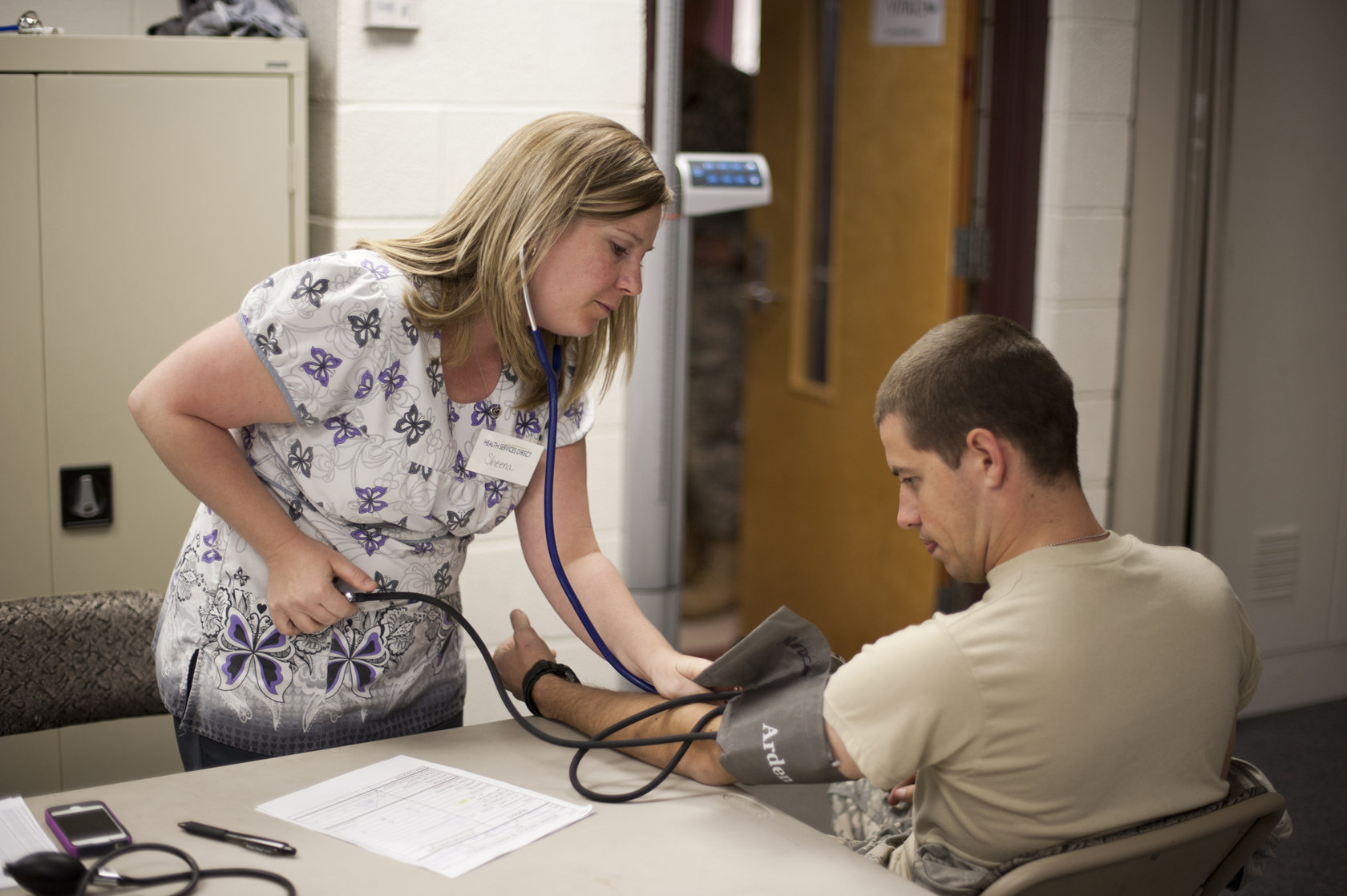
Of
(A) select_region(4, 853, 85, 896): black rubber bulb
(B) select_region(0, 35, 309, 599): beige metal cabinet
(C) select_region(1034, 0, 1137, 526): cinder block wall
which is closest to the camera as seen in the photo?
(A) select_region(4, 853, 85, 896): black rubber bulb

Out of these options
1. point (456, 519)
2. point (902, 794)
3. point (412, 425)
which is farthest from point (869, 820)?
point (412, 425)

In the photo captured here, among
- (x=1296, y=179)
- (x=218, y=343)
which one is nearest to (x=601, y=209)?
(x=218, y=343)

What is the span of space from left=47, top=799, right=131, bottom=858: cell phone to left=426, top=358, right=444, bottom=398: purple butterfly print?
1.77 ft

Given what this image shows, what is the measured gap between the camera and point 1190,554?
1.16 m

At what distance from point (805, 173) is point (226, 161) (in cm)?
193

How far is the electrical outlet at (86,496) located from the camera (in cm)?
192

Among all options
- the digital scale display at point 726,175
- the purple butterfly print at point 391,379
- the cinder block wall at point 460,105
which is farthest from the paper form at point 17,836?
the digital scale display at point 726,175

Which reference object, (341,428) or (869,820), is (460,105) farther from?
(869,820)

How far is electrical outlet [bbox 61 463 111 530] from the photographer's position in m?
1.92

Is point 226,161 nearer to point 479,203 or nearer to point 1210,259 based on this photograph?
point 479,203

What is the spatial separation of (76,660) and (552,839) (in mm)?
858

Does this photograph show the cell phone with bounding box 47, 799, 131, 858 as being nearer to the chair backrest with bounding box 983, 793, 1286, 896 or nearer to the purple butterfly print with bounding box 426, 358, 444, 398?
the purple butterfly print with bounding box 426, 358, 444, 398

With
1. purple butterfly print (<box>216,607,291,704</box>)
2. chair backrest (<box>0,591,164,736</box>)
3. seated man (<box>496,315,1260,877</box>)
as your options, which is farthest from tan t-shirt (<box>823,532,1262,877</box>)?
chair backrest (<box>0,591,164,736</box>)

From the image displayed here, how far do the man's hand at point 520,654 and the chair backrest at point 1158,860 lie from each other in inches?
25.9
